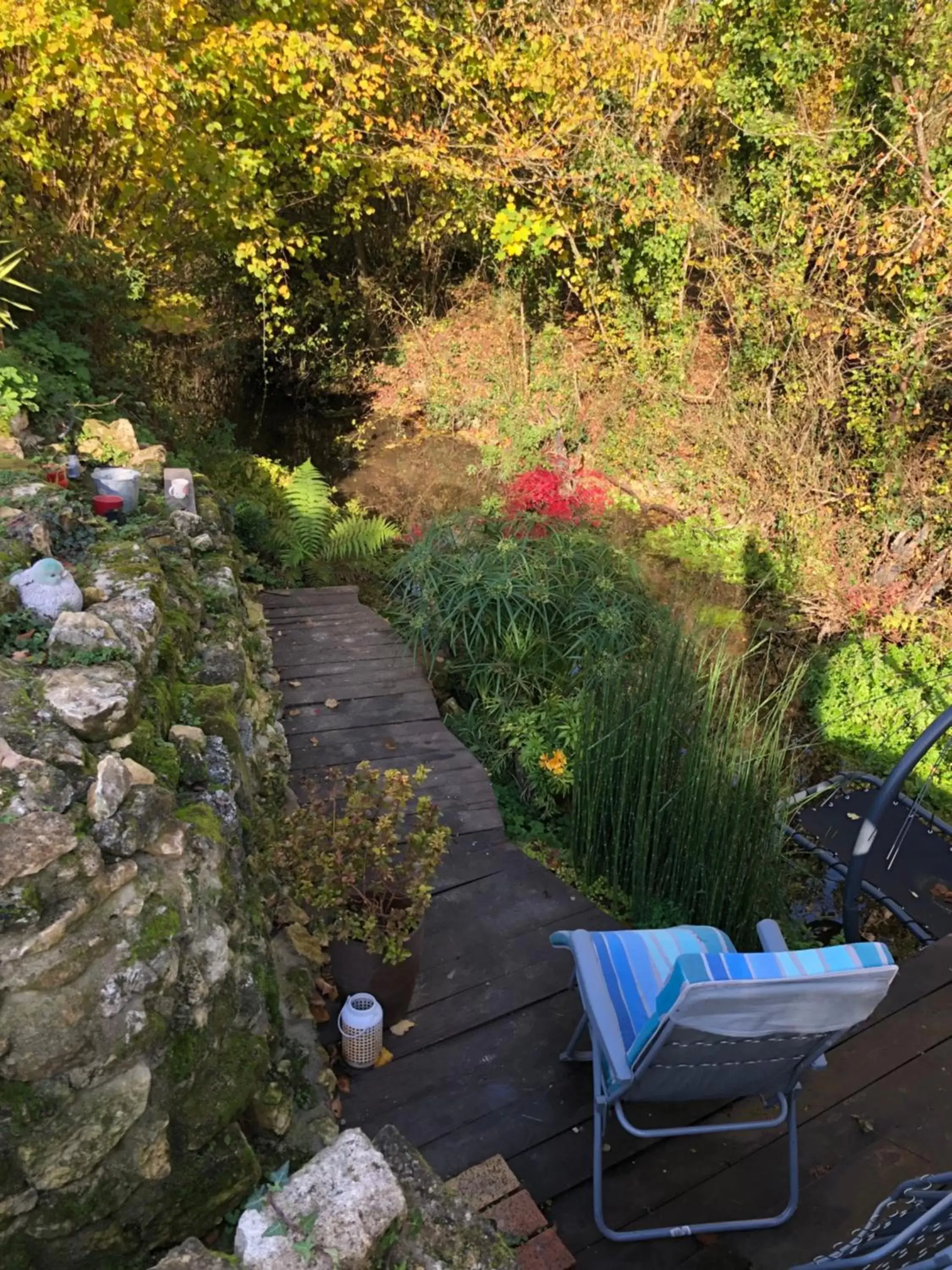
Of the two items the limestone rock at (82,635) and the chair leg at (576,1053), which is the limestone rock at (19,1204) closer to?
the limestone rock at (82,635)

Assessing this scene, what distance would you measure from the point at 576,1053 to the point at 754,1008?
2.59 feet

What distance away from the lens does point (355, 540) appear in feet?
19.8

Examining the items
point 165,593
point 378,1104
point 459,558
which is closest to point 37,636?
point 165,593

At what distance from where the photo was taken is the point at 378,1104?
2.13 m

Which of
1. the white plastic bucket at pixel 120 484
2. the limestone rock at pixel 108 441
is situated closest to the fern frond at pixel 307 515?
the limestone rock at pixel 108 441

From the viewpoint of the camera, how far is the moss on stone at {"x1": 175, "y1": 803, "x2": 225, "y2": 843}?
1635 mm

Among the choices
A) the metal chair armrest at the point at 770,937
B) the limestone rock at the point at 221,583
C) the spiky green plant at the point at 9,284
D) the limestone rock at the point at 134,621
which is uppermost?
the spiky green plant at the point at 9,284

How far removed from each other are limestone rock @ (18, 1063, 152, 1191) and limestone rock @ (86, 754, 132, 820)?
426mm

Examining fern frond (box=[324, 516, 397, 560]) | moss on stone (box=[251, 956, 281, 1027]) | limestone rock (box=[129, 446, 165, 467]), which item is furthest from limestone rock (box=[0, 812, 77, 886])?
fern frond (box=[324, 516, 397, 560])

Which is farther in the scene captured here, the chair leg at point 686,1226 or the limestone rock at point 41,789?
the chair leg at point 686,1226

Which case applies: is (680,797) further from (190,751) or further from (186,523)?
(186,523)

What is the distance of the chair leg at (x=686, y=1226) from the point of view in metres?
1.83

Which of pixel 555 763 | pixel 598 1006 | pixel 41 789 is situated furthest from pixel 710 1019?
pixel 555 763

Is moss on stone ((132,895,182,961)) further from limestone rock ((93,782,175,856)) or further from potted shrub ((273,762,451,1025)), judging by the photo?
potted shrub ((273,762,451,1025))
